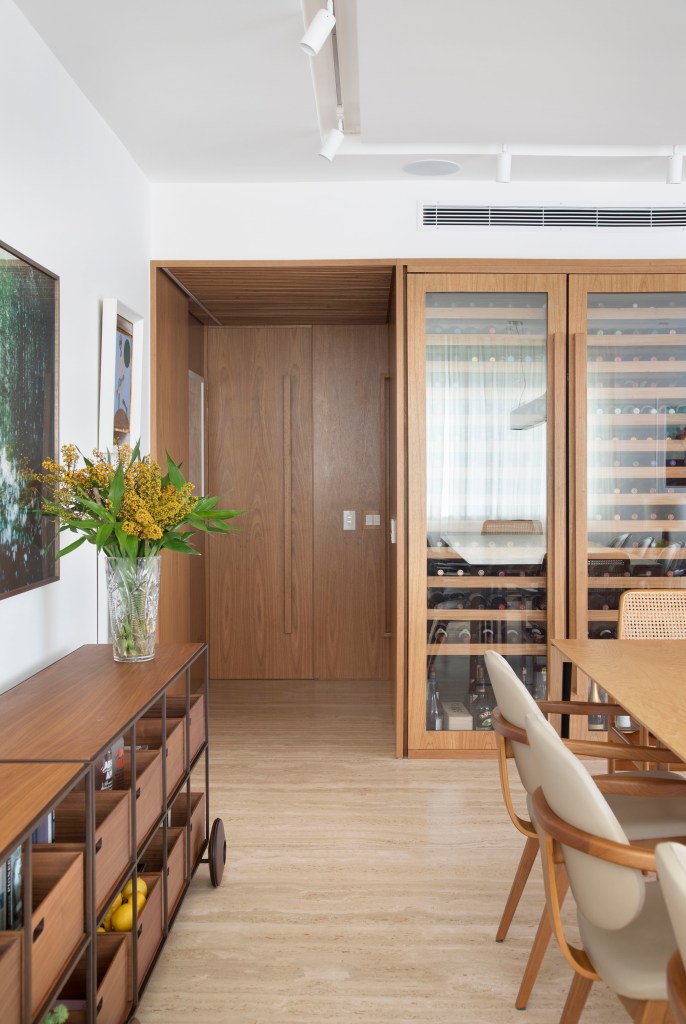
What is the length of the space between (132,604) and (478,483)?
216 cm

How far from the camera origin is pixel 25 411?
2.44 metres

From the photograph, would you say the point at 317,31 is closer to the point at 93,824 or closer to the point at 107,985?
the point at 93,824

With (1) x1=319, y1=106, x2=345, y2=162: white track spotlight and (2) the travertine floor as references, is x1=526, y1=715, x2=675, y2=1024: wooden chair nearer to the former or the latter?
(2) the travertine floor

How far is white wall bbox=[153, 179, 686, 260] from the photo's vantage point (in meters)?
4.09

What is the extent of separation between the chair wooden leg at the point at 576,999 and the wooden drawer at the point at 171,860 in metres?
1.08

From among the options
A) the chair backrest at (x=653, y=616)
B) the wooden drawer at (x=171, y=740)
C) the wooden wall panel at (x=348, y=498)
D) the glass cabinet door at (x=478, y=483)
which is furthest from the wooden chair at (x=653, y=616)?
the wooden wall panel at (x=348, y=498)

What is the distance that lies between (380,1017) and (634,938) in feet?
2.76

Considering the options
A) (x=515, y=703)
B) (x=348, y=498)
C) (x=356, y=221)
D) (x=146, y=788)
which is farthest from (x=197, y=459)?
(x=515, y=703)

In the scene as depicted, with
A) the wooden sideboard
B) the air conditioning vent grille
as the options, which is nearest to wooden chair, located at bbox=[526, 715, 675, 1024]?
the wooden sideboard

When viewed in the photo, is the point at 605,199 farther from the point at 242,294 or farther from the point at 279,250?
the point at 242,294

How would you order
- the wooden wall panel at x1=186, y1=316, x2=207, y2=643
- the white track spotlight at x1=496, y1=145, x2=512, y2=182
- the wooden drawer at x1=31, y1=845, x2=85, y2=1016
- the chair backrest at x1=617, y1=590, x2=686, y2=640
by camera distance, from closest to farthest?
the wooden drawer at x1=31, y1=845, x2=85, y2=1016
the chair backrest at x1=617, y1=590, x2=686, y2=640
the white track spotlight at x1=496, y1=145, x2=512, y2=182
the wooden wall panel at x1=186, y1=316, x2=207, y2=643

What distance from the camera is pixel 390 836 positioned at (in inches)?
126

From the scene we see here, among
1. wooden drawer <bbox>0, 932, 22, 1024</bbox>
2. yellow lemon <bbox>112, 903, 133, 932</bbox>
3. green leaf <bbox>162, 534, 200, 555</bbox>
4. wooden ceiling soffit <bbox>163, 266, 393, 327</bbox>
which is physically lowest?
yellow lemon <bbox>112, 903, 133, 932</bbox>

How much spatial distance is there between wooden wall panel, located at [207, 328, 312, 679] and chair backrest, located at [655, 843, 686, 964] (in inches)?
183
